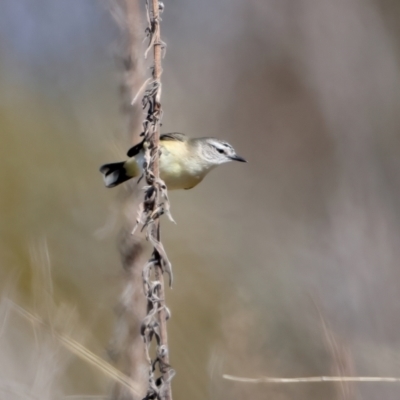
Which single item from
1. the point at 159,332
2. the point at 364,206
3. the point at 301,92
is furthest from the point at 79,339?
the point at 301,92

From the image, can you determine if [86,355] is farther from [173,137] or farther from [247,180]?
[247,180]

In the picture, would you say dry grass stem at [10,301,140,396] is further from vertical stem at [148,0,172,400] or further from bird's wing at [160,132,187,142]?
bird's wing at [160,132,187,142]

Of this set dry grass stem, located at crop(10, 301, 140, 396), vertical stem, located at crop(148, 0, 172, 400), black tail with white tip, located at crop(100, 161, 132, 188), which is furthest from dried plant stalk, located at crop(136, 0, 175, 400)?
black tail with white tip, located at crop(100, 161, 132, 188)

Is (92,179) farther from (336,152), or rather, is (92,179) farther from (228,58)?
(336,152)

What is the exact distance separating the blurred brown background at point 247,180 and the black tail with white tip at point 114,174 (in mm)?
449

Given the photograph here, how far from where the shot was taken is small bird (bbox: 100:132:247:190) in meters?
2.53

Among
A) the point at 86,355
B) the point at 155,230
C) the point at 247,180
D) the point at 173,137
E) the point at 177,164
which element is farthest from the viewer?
the point at 247,180

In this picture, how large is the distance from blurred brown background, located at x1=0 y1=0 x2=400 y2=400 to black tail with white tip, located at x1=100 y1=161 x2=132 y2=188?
449mm

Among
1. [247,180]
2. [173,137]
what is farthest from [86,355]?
[247,180]

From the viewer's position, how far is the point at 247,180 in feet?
14.3

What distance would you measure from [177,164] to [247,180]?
1.87m

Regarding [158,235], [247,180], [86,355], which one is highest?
[247,180]

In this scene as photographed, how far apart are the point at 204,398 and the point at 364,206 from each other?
1.32 metres

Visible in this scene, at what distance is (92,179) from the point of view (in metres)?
4.16
